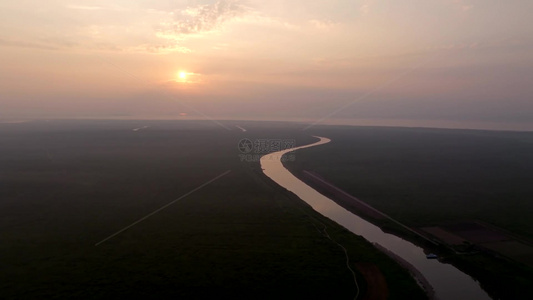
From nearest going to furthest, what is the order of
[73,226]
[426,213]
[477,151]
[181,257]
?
[181,257]
[73,226]
[426,213]
[477,151]

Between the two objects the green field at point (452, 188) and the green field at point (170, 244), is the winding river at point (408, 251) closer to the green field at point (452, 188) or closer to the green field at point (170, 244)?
the green field at point (452, 188)

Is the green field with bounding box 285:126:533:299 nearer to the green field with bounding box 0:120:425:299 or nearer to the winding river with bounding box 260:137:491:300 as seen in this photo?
the winding river with bounding box 260:137:491:300

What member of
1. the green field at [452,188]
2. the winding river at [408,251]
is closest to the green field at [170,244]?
the winding river at [408,251]

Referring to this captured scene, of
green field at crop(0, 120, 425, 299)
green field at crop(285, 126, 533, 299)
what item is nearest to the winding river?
green field at crop(285, 126, 533, 299)

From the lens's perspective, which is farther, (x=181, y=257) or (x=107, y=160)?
(x=107, y=160)

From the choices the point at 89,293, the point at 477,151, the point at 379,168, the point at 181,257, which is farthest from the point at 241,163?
the point at 477,151

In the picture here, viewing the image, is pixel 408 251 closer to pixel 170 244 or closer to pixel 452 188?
pixel 170 244

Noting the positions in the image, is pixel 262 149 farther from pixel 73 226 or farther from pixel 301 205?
pixel 73 226
